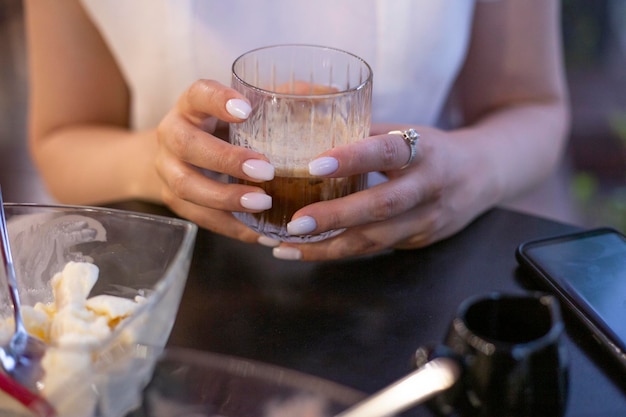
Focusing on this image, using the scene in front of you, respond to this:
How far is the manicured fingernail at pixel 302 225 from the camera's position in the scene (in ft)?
2.24

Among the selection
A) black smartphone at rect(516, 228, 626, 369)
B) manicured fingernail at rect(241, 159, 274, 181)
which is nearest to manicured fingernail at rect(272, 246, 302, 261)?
manicured fingernail at rect(241, 159, 274, 181)

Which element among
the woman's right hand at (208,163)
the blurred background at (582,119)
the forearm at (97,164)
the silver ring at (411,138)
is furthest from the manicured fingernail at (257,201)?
the blurred background at (582,119)

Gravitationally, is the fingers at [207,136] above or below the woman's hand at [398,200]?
above

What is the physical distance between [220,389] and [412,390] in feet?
0.38

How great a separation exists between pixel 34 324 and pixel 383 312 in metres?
0.29

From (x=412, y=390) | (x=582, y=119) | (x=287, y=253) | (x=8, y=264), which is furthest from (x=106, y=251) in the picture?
(x=582, y=119)

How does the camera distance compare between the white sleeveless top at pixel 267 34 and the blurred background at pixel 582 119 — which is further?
the blurred background at pixel 582 119

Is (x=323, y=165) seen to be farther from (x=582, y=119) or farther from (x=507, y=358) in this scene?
(x=582, y=119)

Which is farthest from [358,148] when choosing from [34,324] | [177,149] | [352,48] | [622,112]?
[622,112]

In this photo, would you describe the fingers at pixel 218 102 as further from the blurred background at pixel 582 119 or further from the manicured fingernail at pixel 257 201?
the blurred background at pixel 582 119

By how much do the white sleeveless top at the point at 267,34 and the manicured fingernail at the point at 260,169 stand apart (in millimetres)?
394

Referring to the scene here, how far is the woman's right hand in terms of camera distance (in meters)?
0.68

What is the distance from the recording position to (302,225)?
2.24 ft

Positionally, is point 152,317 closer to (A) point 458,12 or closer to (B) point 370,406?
(B) point 370,406
